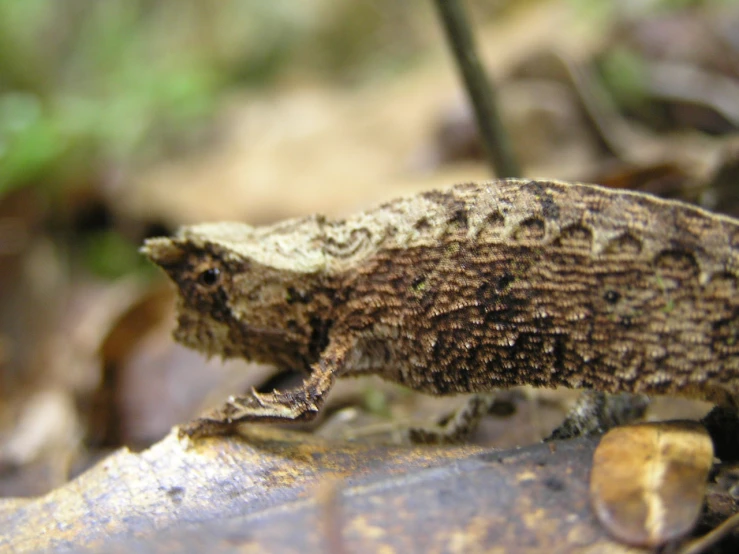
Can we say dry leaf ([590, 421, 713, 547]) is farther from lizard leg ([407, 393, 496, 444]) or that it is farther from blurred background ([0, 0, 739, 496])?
lizard leg ([407, 393, 496, 444])

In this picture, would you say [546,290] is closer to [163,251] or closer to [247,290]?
[247,290]

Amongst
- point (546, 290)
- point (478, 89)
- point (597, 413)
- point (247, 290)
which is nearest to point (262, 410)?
point (247, 290)

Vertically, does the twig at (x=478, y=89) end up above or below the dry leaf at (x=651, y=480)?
above

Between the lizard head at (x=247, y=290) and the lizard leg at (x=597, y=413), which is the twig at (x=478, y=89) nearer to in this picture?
the lizard head at (x=247, y=290)

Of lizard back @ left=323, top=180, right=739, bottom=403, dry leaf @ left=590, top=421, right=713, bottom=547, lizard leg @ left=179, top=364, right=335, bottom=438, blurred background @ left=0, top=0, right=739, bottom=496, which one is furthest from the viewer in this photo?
blurred background @ left=0, top=0, right=739, bottom=496

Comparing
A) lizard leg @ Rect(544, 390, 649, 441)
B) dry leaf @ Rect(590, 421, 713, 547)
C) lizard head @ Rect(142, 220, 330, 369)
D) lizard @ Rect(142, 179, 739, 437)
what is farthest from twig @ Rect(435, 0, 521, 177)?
dry leaf @ Rect(590, 421, 713, 547)

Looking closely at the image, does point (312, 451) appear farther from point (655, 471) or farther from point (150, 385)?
point (150, 385)

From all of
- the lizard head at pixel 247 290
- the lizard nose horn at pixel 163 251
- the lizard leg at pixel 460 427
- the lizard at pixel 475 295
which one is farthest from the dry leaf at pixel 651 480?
the lizard nose horn at pixel 163 251
